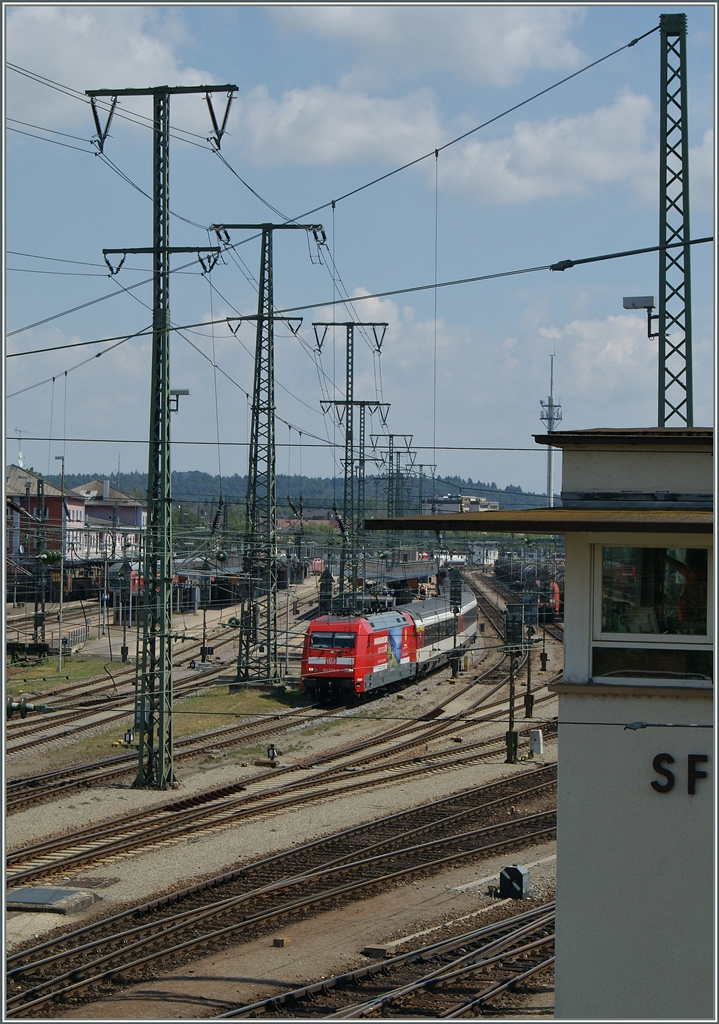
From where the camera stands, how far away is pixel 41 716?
29.6m

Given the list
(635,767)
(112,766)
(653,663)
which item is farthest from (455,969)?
(112,766)

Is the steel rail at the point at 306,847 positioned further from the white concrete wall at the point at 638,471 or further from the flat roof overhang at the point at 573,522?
the white concrete wall at the point at 638,471

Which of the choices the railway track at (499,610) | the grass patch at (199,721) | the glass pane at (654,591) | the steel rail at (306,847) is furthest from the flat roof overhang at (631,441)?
the railway track at (499,610)

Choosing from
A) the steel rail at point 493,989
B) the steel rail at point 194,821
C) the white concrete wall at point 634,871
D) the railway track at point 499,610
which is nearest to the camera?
the white concrete wall at point 634,871

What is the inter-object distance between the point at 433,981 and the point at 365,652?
18716 millimetres

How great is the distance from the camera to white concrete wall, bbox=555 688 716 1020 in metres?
7.54

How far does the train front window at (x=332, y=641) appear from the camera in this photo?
3027cm

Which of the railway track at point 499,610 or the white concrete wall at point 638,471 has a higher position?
the white concrete wall at point 638,471

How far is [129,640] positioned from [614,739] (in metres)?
41.5

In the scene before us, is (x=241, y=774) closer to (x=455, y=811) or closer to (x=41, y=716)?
(x=455, y=811)

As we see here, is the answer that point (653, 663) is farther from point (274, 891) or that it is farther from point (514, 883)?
point (274, 891)

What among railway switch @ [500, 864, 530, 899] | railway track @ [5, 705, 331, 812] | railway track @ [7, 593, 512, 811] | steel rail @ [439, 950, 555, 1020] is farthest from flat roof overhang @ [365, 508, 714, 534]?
railway track @ [7, 593, 512, 811]

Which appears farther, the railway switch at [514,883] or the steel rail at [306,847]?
the railway switch at [514,883]

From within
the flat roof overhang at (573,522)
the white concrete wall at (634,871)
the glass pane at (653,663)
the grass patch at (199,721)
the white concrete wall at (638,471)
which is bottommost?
the grass patch at (199,721)
